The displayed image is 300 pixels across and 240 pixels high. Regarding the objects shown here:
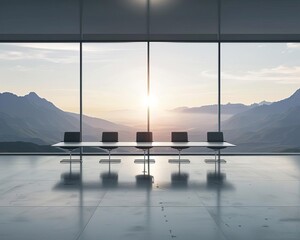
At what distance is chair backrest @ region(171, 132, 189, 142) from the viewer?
9414 millimetres

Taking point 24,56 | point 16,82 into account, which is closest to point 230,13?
point 16,82

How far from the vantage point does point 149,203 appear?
16.7 ft

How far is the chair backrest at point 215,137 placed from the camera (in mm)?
9339

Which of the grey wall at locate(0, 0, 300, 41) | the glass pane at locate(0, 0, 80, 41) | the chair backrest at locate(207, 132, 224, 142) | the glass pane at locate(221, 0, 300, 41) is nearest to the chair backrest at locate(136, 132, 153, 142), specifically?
the chair backrest at locate(207, 132, 224, 142)

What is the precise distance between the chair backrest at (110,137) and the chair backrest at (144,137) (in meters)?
0.55

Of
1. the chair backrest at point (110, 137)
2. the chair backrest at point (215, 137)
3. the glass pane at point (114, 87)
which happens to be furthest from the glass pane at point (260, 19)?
the glass pane at point (114, 87)

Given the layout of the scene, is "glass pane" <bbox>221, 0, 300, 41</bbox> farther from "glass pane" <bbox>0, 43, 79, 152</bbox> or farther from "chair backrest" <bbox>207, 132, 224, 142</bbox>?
"glass pane" <bbox>0, 43, 79, 152</bbox>

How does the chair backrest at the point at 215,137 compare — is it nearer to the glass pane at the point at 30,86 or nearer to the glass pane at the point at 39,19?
the glass pane at the point at 39,19

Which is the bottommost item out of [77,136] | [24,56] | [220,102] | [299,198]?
[299,198]

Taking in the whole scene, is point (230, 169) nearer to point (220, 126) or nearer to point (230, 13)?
point (220, 126)

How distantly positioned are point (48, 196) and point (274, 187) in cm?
376

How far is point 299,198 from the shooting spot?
18.0ft

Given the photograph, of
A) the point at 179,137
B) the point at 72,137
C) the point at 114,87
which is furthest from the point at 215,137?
the point at 114,87

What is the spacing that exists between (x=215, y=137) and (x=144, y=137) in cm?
183
